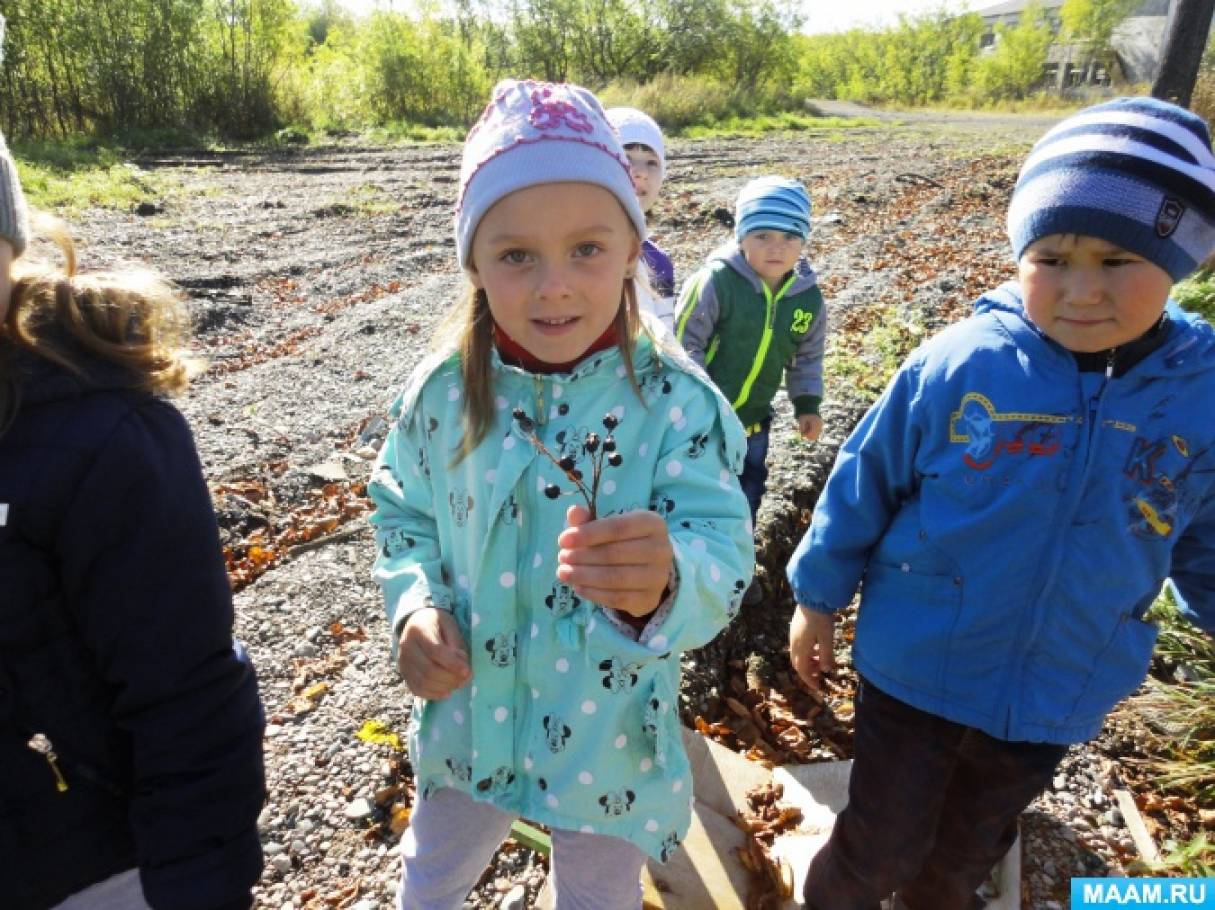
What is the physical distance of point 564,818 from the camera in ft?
5.18

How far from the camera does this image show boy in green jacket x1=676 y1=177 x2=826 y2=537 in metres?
3.46

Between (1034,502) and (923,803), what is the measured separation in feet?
2.62

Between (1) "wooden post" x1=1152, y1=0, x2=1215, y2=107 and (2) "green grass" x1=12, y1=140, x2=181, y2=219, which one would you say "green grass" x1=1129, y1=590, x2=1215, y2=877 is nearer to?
(1) "wooden post" x1=1152, y1=0, x2=1215, y2=107

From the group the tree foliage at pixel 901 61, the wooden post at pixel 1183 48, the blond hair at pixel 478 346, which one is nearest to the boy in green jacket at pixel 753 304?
the blond hair at pixel 478 346

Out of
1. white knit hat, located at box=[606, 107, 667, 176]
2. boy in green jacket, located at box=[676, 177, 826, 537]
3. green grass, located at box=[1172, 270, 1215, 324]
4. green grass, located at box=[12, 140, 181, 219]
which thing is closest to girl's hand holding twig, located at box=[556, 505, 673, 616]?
boy in green jacket, located at box=[676, 177, 826, 537]

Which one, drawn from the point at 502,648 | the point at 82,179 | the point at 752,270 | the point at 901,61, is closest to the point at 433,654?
the point at 502,648

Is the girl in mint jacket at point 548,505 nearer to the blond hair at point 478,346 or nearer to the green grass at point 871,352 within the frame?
the blond hair at point 478,346

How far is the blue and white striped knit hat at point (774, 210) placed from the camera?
3391 mm

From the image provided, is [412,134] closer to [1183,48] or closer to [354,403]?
[1183,48]

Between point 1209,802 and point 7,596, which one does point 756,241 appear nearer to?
point 1209,802

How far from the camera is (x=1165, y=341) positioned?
172cm

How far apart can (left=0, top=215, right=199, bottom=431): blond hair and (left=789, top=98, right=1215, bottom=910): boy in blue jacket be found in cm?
152

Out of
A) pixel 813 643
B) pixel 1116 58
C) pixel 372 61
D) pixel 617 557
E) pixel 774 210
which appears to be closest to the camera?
pixel 617 557

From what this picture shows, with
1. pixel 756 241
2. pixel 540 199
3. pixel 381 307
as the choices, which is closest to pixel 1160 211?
pixel 540 199
